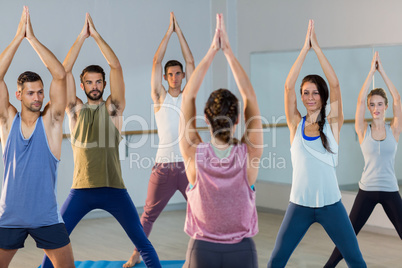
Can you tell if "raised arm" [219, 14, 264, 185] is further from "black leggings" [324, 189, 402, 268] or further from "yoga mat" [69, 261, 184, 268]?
"yoga mat" [69, 261, 184, 268]

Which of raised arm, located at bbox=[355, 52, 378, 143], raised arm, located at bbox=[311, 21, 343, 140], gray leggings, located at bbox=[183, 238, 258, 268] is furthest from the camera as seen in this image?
raised arm, located at bbox=[355, 52, 378, 143]

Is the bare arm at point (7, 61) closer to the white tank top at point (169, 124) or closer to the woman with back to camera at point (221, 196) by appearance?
the woman with back to camera at point (221, 196)

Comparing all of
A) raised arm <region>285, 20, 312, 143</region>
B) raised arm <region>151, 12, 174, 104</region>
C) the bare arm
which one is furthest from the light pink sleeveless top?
raised arm <region>151, 12, 174, 104</region>

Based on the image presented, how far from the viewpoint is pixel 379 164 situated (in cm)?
412

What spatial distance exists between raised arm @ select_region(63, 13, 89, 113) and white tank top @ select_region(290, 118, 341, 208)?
1402 mm

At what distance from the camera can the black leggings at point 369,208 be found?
13.0 ft

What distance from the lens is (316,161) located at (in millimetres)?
3344

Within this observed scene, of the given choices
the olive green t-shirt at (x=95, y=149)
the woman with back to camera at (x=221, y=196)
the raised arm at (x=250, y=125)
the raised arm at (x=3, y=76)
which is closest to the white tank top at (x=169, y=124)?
the olive green t-shirt at (x=95, y=149)

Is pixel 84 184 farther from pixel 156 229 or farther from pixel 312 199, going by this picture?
pixel 156 229

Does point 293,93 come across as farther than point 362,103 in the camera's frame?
No

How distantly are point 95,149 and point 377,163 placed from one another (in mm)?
1915

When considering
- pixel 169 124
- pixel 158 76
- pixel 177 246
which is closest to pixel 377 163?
pixel 169 124

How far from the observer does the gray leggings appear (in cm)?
227

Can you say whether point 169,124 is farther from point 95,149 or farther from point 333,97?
point 333,97
